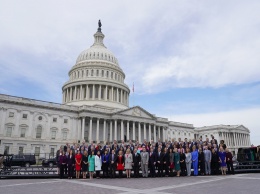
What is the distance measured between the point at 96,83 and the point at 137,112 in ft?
58.2

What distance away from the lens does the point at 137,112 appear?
226ft

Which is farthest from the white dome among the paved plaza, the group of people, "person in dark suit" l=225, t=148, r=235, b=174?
the paved plaza

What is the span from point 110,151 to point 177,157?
5.28 metres

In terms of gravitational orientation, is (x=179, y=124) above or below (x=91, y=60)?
below

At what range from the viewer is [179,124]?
3511 inches

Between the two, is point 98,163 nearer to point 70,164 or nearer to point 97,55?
point 70,164

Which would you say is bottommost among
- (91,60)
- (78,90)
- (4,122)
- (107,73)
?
(4,122)

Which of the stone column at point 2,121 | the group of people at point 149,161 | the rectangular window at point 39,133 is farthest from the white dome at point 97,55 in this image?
the group of people at point 149,161

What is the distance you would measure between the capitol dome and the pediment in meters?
7.69

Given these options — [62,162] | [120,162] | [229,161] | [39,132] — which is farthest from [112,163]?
[39,132]

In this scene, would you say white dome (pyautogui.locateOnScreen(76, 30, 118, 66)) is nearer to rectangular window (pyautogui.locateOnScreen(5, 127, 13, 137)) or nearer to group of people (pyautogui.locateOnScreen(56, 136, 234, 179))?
rectangular window (pyautogui.locateOnScreen(5, 127, 13, 137))

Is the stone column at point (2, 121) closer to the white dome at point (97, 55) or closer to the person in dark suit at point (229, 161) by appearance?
the white dome at point (97, 55)

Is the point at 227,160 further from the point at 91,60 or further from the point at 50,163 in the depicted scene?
the point at 91,60

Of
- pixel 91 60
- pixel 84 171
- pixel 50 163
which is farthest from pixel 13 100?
pixel 84 171
